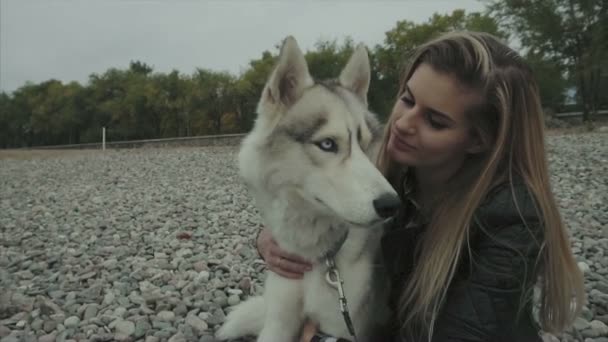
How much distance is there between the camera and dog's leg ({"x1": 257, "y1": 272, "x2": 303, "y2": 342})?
166cm

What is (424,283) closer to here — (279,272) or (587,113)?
(279,272)

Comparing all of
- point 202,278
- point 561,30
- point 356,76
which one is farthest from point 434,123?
point 561,30

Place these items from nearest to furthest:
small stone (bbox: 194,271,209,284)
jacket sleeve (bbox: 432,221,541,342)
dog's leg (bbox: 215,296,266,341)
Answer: jacket sleeve (bbox: 432,221,541,342), dog's leg (bbox: 215,296,266,341), small stone (bbox: 194,271,209,284)

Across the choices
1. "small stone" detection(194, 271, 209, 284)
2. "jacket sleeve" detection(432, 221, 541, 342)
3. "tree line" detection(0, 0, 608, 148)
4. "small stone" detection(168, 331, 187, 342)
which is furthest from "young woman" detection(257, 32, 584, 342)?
"tree line" detection(0, 0, 608, 148)

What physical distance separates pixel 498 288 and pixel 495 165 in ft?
1.20

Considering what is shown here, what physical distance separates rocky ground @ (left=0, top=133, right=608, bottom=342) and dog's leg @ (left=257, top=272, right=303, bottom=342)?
0.65m

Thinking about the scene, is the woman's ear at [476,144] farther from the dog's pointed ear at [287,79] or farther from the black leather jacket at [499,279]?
the dog's pointed ear at [287,79]

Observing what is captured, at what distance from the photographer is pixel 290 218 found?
1.64 m

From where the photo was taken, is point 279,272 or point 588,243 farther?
point 588,243

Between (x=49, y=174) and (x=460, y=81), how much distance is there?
34.1 feet

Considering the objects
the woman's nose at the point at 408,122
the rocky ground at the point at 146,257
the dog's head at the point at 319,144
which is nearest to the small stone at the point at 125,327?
the rocky ground at the point at 146,257

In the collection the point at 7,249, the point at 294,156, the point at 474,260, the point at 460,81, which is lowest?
the point at 7,249

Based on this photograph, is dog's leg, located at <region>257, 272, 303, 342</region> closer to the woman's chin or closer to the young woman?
the young woman

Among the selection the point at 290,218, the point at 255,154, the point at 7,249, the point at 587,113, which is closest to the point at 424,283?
the point at 290,218
